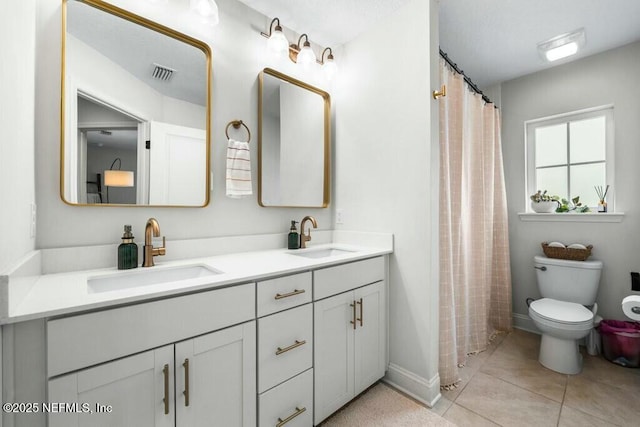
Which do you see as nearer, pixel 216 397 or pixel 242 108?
pixel 216 397

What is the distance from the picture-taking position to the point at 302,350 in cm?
123

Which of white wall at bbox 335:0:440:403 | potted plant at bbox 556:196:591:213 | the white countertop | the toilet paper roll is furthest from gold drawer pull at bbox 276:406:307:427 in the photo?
potted plant at bbox 556:196:591:213

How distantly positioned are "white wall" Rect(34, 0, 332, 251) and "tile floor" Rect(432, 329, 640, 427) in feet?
4.62

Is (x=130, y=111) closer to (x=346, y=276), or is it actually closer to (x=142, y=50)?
(x=142, y=50)

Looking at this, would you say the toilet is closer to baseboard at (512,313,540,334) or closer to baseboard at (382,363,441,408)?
baseboard at (512,313,540,334)

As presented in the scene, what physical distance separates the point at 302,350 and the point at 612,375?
2.15 metres

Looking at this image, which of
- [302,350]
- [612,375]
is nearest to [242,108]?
[302,350]

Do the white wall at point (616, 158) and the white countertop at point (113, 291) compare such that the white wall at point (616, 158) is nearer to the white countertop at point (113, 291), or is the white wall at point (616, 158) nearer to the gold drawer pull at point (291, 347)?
the white countertop at point (113, 291)

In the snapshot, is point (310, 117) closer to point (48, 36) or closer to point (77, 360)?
point (48, 36)

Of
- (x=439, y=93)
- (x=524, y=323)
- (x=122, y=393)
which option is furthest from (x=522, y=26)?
(x=122, y=393)

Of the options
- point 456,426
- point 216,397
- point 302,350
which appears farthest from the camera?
point 456,426

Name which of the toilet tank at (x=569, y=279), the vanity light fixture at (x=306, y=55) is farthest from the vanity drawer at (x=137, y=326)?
the toilet tank at (x=569, y=279)

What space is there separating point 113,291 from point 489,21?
2.57m

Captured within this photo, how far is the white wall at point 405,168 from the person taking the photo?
1.55 metres
